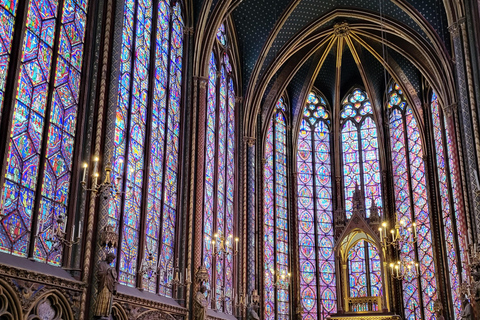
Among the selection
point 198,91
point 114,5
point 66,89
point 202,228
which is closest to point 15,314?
point 66,89

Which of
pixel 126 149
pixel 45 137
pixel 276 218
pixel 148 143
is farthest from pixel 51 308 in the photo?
pixel 276 218

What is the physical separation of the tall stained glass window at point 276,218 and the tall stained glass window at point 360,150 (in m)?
3.25

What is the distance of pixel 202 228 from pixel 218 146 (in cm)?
370

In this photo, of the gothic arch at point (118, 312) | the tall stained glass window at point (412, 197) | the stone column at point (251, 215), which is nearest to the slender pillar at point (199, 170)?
the gothic arch at point (118, 312)

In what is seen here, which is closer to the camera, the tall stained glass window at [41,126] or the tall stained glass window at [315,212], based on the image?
the tall stained glass window at [41,126]

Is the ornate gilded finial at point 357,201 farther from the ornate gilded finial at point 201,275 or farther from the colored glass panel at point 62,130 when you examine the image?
the colored glass panel at point 62,130

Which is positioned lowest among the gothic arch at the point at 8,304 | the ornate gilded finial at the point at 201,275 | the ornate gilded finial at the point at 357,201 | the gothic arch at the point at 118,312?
the gothic arch at the point at 8,304

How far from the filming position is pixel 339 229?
27.9m

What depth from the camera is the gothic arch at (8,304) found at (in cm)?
1041

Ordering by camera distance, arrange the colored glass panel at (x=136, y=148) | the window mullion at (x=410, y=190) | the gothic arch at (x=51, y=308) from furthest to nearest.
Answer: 1. the window mullion at (x=410, y=190)
2. the colored glass panel at (x=136, y=148)
3. the gothic arch at (x=51, y=308)

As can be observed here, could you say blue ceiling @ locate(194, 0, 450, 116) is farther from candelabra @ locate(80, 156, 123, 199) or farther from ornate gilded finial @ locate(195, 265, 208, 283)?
candelabra @ locate(80, 156, 123, 199)

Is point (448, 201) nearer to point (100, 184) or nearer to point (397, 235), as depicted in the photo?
point (397, 235)

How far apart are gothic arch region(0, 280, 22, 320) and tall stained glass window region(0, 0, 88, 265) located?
82cm

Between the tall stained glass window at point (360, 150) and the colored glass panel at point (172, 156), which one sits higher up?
the tall stained glass window at point (360, 150)
